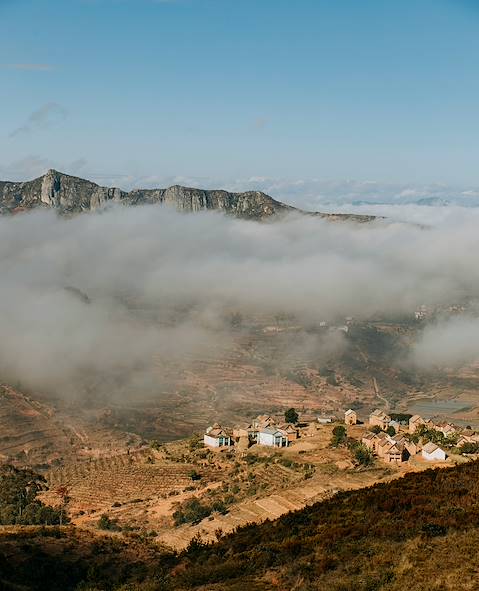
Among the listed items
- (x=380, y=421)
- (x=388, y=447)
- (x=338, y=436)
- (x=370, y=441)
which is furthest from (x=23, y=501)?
(x=380, y=421)

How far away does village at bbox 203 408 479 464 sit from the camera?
47.8 m

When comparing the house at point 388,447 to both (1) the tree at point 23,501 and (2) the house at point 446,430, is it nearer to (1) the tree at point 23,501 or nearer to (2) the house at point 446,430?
(2) the house at point 446,430

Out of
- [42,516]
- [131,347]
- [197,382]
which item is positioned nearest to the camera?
[42,516]

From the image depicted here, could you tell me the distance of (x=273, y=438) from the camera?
56500 mm

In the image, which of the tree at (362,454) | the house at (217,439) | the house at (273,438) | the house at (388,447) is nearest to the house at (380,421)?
the house at (388,447)

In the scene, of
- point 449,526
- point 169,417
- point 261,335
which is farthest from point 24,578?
point 261,335

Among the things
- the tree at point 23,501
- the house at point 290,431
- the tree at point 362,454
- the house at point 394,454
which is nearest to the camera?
the tree at point 23,501

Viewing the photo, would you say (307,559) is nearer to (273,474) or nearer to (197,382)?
(273,474)

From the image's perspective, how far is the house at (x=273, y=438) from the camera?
56.3 meters

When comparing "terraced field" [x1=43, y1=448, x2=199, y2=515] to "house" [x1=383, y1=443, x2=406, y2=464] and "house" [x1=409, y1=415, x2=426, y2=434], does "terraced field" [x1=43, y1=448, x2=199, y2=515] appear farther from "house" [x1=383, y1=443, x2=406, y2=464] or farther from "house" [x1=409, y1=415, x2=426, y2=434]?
"house" [x1=409, y1=415, x2=426, y2=434]

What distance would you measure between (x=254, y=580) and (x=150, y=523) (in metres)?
19.9

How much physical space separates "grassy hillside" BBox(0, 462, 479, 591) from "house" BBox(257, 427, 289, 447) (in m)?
28.6

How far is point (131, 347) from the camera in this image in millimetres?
140750

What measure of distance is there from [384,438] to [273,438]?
10143 millimetres
